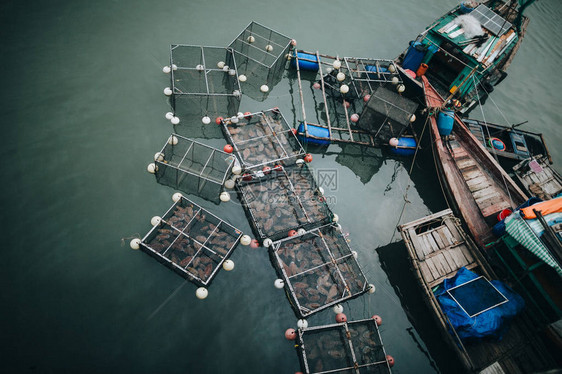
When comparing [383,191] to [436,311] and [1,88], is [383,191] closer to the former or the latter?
[436,311]

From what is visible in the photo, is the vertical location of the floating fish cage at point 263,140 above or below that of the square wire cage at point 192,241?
above

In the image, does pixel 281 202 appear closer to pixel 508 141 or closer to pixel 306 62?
pixel 306 62

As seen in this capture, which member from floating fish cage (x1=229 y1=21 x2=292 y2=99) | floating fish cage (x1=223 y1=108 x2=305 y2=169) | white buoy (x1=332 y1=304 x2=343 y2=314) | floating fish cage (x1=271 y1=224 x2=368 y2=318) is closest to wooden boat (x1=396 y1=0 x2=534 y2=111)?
floating fish cage (x1=229 y1=21 x2=292 y2=99)

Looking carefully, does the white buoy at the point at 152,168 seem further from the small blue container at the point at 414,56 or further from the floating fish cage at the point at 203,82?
the small blue container at the point at 414,56

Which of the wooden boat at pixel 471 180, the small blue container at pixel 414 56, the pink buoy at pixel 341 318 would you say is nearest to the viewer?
the pink buoy at pixel 341 318

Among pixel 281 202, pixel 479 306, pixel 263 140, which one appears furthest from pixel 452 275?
pixel 263 140

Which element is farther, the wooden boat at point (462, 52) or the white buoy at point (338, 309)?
the wooden boat at point (462, 52)

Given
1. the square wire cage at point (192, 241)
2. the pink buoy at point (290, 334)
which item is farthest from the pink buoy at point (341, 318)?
the square wire cage at point (192, 241)
